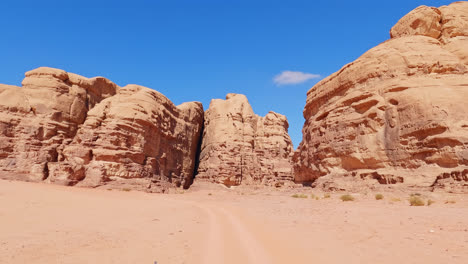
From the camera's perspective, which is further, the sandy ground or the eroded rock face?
the eroded rock face

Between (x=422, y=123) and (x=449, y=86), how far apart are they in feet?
11.1

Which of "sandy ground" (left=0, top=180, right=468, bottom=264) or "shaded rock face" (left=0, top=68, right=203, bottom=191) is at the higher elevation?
"shaded rock face" (left=0, top=68, right=203, bottom=191)

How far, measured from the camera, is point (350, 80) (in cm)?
2266

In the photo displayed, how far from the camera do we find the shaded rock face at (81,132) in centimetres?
2802

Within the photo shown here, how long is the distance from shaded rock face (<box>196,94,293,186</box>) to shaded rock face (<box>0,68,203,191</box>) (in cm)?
881

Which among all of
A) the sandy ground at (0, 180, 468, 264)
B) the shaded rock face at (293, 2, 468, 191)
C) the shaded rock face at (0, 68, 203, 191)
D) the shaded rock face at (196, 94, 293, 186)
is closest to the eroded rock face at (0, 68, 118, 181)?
the shaded rock face at (0, 68, 203, 191)

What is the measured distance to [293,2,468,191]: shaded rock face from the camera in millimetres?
16109

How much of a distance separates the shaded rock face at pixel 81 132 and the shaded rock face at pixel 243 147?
8.81m

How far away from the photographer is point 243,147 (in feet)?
151

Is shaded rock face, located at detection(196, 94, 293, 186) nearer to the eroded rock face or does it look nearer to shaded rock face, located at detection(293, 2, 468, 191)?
shaded rock face, located at detection(293, 2, 468, 191)

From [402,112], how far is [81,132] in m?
31.8

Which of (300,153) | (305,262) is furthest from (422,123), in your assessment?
(305,262)

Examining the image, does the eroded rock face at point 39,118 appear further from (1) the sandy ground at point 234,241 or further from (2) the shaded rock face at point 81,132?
(1) the sandy ground at point 234,241

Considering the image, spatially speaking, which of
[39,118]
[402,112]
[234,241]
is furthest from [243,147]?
[234,241]
